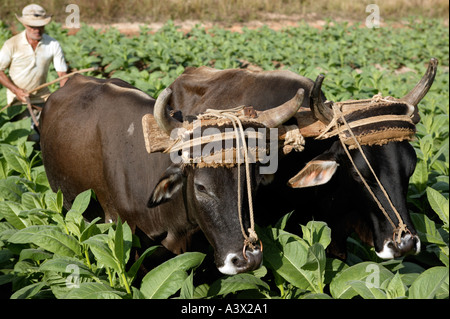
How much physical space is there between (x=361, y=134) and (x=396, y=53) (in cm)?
1403

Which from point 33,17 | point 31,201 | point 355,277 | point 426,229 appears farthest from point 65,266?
point 33,17

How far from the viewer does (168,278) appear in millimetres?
3051

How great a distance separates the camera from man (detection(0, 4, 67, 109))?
20.5ft

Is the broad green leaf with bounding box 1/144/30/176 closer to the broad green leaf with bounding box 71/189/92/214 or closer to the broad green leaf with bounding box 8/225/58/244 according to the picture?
the broad green leaf with bounding box 71/189/92/214

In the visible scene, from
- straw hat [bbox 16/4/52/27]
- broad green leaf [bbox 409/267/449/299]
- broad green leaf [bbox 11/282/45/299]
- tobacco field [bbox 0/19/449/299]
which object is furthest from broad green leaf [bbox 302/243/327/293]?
straw hat [bbox 16/4/52/27]

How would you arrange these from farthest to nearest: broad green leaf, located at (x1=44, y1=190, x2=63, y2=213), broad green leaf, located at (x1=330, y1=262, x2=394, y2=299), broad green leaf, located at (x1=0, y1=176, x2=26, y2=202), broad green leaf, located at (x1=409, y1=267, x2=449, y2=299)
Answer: broad green leaf, located at (x1=0, y1=176, x2=26, y2=202) < broad green leaf, located at (x1=44, y1=190, x2=63, y2=213) < broad green leaf, located at (x1=330, y1=262, x2=394, y2=299) < broad green leaf, located at (x1=409, y1=267, x2=449, y2=299)

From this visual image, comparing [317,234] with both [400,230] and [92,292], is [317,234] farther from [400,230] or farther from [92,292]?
[92,292]

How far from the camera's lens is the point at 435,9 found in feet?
97.3

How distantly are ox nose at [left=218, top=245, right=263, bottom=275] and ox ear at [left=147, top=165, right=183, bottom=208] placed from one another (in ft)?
2.24

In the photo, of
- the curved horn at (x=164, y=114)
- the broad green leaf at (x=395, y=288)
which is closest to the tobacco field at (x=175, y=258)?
the broad green leaf at (x=395, y=288)

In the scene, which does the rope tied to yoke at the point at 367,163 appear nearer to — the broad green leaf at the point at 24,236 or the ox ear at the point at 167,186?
the ox ear at the point at 167,186

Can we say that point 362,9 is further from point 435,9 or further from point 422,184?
point 422,184
